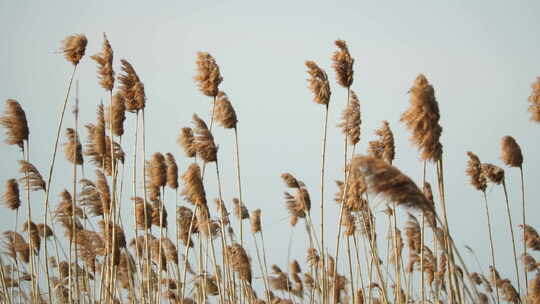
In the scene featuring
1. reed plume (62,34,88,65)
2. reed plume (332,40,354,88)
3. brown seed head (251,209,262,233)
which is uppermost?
reed plume (62,34,88,65)

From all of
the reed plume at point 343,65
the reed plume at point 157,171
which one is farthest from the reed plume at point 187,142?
the reed plume at point 343,65

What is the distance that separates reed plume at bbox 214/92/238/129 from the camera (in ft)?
17.9

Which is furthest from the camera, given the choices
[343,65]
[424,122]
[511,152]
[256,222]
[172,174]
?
[256,222]

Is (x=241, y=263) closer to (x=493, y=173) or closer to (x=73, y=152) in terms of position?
(x=73, y=152)

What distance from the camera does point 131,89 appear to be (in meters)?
5.61

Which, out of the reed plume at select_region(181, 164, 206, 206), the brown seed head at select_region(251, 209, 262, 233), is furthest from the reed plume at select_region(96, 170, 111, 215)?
the brown seed head at select_region(251, 209, 262, 233)

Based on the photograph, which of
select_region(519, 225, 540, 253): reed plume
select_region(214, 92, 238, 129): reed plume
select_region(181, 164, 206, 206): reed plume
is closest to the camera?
select_region(181, 164, 206, 206): reed plume

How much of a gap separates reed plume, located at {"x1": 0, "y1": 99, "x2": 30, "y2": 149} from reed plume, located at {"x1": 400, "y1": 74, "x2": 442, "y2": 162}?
397cm

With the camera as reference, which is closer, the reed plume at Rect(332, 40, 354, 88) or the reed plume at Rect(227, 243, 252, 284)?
the reed plume at Rect(332, 40, 354, 88)

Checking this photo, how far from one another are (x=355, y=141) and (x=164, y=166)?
1848 mm

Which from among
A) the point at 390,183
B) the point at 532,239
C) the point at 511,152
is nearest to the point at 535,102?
the point at 511,152

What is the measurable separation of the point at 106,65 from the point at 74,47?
1.34 feet

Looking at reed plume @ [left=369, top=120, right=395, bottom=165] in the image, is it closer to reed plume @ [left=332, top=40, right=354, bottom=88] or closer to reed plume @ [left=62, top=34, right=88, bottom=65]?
reed plume @ [left=332, top=40, right=354, bottom=88]

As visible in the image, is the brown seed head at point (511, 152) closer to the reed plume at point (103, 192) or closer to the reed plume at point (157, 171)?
the reed plume at point (157, 171)
